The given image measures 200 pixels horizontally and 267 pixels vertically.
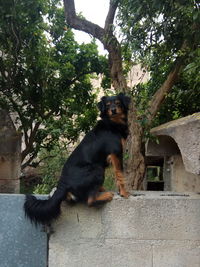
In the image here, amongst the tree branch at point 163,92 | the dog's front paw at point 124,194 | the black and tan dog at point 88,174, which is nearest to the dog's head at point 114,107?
the black and tan dog at point 88,174

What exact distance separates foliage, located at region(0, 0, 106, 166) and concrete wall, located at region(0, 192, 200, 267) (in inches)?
158

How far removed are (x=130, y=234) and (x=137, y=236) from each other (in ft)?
0.24

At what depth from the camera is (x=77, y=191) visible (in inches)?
122

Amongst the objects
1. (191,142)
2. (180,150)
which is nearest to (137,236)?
(180,150)

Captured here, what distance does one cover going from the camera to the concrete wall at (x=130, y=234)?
124 inches

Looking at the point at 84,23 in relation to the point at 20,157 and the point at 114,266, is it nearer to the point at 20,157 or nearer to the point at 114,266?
the point at 20,157

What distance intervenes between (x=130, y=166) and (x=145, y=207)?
→ 2.21m

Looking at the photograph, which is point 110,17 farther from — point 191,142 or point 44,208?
point 44,208

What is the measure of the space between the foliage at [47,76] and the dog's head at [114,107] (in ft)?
10.7

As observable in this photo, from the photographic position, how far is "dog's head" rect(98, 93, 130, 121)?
365 cm

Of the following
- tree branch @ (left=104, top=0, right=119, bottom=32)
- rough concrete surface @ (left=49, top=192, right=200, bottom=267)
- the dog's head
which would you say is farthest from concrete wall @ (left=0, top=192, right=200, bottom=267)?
tree branch @ (left=104, top=0, right=119, bottom=32)

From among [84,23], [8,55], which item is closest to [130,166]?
[84,23]

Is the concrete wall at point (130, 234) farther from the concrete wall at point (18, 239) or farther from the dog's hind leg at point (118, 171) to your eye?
the concrete wall at point (18, 239)

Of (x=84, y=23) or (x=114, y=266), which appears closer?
(x=114, y=266)
